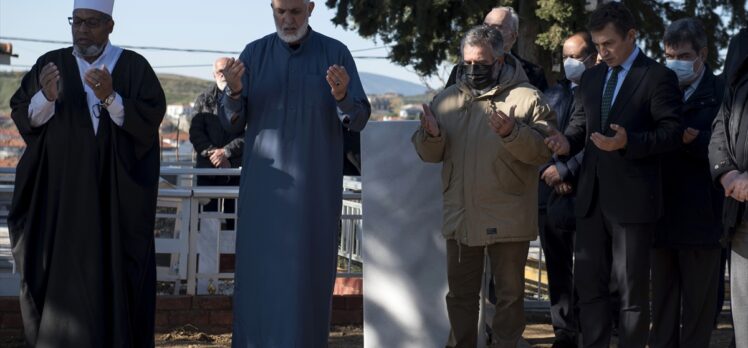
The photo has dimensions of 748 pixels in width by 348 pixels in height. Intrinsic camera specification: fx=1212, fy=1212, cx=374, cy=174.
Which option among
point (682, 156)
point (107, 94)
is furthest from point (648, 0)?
point (107, 94)

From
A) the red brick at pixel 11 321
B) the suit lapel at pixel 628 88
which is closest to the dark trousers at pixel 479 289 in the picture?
the suit lapel at pixel 628 88

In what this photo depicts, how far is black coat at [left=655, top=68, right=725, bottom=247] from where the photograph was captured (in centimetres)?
667

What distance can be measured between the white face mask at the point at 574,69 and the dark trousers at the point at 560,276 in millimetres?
893

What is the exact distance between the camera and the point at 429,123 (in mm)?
6504

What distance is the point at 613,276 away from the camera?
21.5 feet

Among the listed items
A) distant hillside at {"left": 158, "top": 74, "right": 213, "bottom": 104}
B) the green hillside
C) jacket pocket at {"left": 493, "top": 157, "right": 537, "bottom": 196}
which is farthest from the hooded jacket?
distant hillside at {"left": 158, "top": 74, "right": 213, "bottom": 104}

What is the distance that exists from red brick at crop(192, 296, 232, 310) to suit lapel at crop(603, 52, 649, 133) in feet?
10.6

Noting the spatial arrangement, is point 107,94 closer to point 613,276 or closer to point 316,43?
point 316,43

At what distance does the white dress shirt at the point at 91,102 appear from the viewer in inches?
241

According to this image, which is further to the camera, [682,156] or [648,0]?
[648,0]

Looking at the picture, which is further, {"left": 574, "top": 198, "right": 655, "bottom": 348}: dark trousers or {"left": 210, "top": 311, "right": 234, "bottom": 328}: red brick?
{"left": 210, "top": 311, "right": 234, "bottom": 328}: red brick

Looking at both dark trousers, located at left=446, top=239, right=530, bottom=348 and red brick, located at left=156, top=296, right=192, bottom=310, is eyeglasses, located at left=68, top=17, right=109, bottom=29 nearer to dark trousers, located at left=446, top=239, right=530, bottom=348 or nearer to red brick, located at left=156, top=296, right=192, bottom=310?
dark trousers, located at left=446, top=239, right=530, bottom=348

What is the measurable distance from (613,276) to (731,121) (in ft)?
4.65

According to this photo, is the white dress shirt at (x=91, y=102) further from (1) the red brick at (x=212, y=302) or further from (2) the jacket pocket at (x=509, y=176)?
(1) the red brick at (x=212, y=302)
